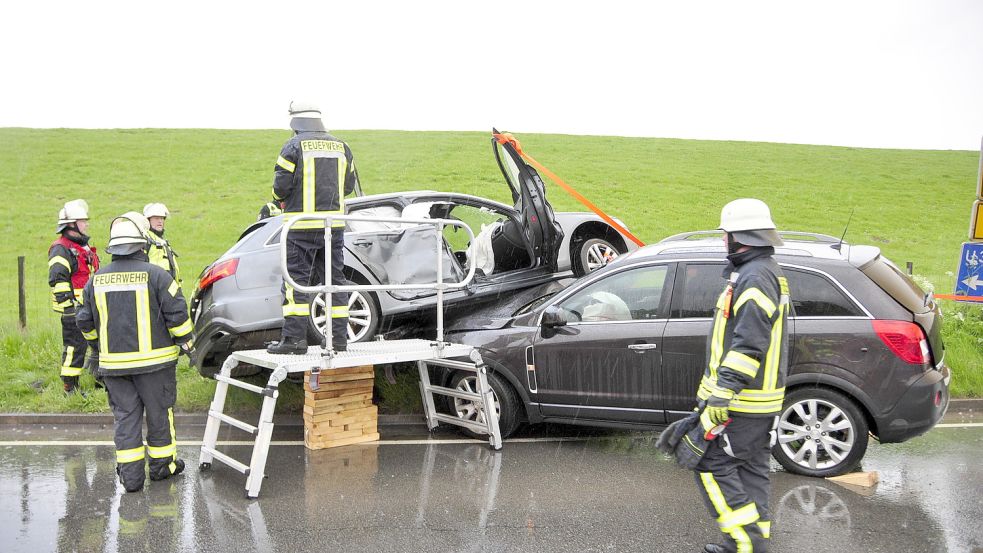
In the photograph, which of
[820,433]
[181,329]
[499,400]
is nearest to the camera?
[820,433]

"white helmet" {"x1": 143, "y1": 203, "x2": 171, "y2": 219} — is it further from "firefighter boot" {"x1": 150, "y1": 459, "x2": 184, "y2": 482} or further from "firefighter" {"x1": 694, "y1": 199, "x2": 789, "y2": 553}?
"firefighter" {"x1": 694, "y1": 199, "x2": 789, "y2": 553}

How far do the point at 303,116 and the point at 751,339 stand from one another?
151 inches

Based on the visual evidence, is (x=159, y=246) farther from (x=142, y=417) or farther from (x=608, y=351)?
(x=608, y=351)

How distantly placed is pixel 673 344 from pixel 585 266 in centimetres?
242

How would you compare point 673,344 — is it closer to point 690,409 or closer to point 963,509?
point 690,409

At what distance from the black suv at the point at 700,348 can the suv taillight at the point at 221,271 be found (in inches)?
77.3

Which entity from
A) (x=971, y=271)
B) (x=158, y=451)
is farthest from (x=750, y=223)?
(x=971, y=271)

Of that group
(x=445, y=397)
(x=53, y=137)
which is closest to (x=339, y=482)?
(x=445, y=397)

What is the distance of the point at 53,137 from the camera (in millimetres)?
31734

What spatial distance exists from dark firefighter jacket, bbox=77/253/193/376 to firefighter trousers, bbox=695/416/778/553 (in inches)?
146

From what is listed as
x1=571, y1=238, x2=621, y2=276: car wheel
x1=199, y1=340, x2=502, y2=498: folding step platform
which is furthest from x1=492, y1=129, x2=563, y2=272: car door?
x1=199, y1=340, x2=502, y2=498: folding step platform

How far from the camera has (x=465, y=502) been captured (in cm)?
499

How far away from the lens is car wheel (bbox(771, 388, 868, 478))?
5184 mm

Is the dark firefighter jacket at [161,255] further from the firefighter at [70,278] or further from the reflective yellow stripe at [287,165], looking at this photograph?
the reflective yellow stripe at [287,165]
